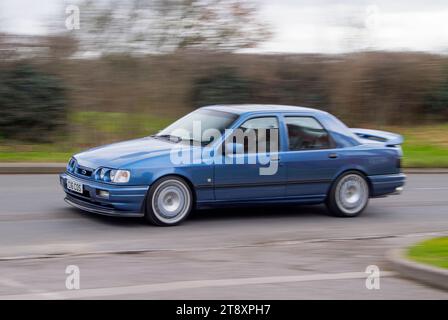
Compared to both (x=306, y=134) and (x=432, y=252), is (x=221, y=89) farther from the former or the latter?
(x=432, y=252)

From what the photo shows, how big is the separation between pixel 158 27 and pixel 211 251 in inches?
500

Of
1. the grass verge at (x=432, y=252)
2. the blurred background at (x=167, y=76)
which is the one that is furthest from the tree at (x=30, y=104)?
the grass verge at (x=432, y=252)

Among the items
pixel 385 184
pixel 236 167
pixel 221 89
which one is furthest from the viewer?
pixel 221 89

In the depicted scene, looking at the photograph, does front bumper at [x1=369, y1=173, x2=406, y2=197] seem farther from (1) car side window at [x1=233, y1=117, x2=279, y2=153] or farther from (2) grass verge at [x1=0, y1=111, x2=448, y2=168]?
(2) grass verge at [x1=0, y1=111, x2=448, y2=168]

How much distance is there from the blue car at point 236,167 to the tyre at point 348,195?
15 millimetres

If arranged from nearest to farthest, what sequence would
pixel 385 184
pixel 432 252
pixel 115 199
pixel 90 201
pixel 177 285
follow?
pixel 177 285
pixel 432 252
pixel 115 199
pixel 90 201
pixel 385 184

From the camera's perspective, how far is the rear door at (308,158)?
10.6 meters

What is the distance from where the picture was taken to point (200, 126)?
10.7 metres

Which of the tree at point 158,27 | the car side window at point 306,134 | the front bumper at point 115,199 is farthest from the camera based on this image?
the tree at point 158,27

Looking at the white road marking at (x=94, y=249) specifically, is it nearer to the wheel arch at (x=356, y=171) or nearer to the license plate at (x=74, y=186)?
the license plate at (x=74, y=186)

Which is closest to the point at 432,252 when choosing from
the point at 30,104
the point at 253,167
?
the point at 253,167

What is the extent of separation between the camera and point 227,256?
8391 millimetres

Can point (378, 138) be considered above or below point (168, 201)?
above

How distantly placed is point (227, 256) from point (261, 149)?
7.99ft
